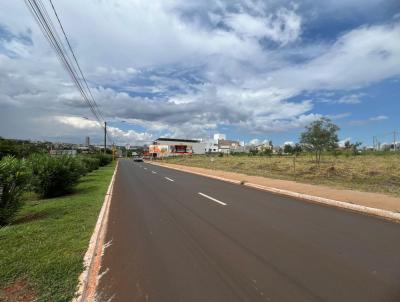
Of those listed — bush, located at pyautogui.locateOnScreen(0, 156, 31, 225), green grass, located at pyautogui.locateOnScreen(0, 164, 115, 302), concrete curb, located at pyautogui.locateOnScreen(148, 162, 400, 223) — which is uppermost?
bush, located at pyautogui.locateOnScreen(0, 156, 31, 225)

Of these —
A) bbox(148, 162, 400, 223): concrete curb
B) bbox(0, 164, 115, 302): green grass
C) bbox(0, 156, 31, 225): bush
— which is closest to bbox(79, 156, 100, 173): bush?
bbox(0, 156, 31, 225): bush

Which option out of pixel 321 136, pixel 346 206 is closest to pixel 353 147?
pixel 321 136

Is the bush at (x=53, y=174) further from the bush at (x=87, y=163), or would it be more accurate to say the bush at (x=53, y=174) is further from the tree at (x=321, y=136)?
the tree at (x=321, y=136)

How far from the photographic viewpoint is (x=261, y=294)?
446 cm

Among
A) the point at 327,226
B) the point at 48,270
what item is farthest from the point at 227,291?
the point at 327,226

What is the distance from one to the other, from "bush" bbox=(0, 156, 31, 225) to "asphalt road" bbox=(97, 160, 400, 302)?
9.61ft

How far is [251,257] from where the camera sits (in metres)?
6.01

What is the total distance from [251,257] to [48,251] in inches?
145

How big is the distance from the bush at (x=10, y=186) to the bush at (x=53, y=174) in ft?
14.9

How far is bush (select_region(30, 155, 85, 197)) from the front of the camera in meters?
15.7

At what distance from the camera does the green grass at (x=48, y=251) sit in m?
4.89

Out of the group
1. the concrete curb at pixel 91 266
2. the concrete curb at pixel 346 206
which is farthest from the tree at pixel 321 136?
the concrete curb at pixel 91 266

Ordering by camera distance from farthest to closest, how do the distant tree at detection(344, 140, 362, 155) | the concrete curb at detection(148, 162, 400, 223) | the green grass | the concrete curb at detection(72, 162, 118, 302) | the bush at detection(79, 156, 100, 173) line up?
the distant tree at detection(344, 140, 362, 155) → the bush at detection(79, 156, 100, 173) → the concrete curb at detection(148, 162, 400, 223) → the green grass → the concrete curb at detection(72, 162, 118, 302)

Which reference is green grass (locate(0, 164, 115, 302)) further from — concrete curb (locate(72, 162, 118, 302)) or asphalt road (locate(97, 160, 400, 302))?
asphalt road (locate(97, 160, 400, 302))
